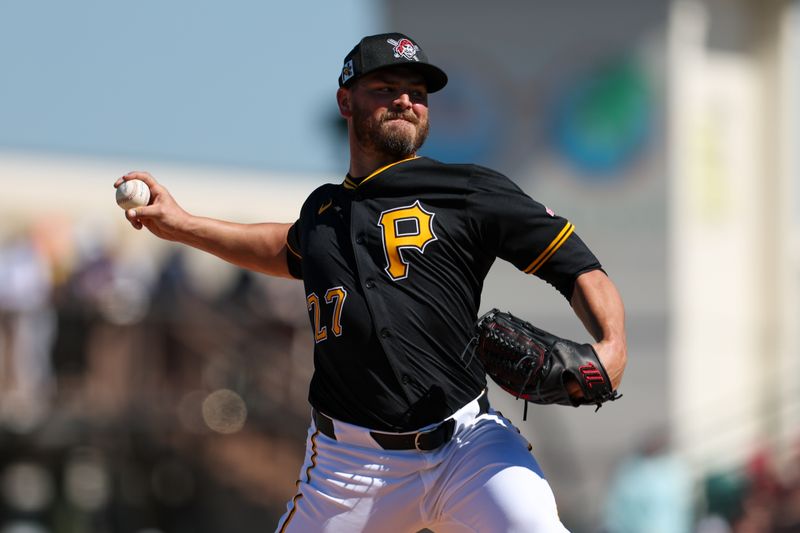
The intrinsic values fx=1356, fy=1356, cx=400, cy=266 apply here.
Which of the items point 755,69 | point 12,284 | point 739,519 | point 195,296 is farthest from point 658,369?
point 12,284

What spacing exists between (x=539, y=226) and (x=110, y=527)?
11.5 metres

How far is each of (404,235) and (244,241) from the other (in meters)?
1.11

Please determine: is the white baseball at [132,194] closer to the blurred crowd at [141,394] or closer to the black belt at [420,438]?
the black belt at [420,438]

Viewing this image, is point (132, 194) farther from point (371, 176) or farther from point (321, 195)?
point (371, 176)

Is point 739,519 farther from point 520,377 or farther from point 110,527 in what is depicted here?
point 520,377

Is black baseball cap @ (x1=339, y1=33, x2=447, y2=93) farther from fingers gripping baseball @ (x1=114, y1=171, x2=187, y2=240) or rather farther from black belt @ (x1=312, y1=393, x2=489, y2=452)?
black belt @ (x1=312, y1=393, x2=489, y2=452)

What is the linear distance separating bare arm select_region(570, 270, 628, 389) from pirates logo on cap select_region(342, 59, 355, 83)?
1241 mm

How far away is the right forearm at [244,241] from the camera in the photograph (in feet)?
19.3

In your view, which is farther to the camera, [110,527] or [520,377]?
[110,527]

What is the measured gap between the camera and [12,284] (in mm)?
14016

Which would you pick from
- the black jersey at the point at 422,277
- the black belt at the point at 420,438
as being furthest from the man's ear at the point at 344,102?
the black belt at the point at 420,438

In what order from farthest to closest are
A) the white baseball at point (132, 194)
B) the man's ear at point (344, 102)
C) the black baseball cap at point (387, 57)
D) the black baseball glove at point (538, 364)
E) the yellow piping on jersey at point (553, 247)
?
the white baseball at point (132, 194)
the man's ear at point (344, 102)
the black baseball cap at point (387, 57)
the yellow piping on jersey at point (553, 247)
the black baseball glove at point (538, 364)

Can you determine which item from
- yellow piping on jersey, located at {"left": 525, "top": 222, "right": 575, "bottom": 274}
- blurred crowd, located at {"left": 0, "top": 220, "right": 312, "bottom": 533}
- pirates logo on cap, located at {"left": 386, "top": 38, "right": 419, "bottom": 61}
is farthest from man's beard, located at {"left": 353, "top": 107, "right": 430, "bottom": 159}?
blurred crowd, located at {"left": 0, "top": 220, "right": 312, "bottom": 533}

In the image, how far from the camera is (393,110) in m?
5.25
